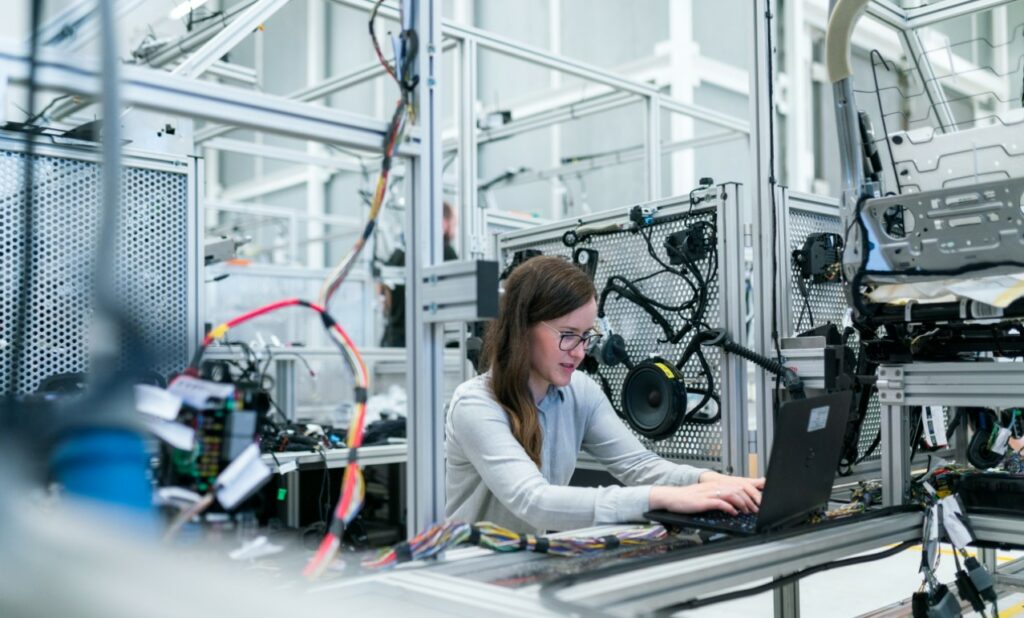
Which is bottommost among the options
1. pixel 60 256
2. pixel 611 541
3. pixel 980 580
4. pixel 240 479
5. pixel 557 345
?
pixel 980 580

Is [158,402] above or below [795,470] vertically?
above

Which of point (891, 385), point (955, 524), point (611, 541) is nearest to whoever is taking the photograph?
point (611, 541)

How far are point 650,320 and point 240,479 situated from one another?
1.47m

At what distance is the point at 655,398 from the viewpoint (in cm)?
203

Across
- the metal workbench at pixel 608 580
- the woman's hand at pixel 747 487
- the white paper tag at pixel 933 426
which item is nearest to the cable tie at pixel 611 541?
the metal workbench at pixel 608 580

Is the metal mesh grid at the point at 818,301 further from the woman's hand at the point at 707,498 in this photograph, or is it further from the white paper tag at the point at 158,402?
the white paper tag at the point at 158,402

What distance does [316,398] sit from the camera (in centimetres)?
412

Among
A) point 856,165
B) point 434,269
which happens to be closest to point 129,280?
point 434,269

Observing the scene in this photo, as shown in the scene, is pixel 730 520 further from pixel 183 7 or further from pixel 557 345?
pixel 183 7

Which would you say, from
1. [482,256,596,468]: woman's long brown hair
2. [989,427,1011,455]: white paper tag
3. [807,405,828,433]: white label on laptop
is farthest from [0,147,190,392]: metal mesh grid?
[989,427,1011,455]: white paper tag

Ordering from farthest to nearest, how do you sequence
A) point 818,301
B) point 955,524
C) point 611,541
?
point 818,301, point 955,524, point 611,541

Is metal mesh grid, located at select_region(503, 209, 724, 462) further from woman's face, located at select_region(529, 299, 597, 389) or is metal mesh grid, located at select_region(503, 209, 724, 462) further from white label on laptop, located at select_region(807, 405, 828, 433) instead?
white label on laptop, located at select_region(807, 405, 828, 433)

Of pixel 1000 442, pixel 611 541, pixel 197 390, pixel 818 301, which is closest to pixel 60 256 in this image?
pixel 197 390

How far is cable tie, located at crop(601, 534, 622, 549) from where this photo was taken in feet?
3.71
